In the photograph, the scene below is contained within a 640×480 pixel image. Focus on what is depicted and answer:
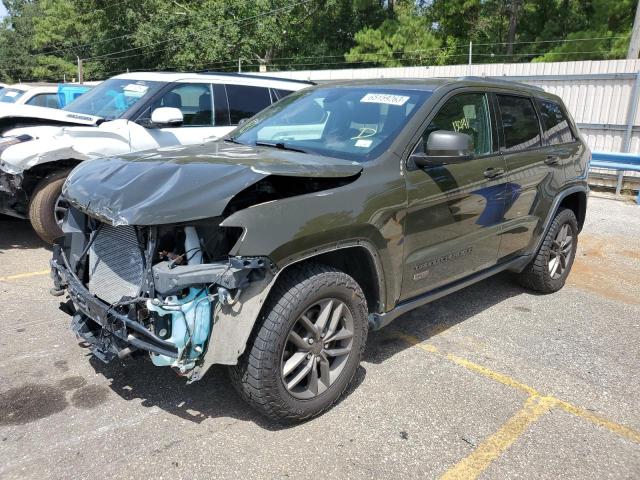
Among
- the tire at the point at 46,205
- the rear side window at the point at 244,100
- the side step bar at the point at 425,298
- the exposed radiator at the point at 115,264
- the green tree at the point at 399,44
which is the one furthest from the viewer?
the green tree at the point at 399,44

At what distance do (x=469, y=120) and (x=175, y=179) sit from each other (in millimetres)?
2278

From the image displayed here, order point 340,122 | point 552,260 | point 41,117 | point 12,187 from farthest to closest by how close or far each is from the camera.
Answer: point 41,117 < point 12,187 < point 552,260 < point 340,122

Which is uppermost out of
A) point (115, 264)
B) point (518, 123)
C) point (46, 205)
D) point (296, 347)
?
point (518, 123)

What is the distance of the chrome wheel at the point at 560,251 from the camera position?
5.25 meters

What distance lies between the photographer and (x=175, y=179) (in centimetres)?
287

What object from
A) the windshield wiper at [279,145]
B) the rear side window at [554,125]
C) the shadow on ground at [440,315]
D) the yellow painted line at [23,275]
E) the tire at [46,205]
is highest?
the windshield wiper at [279,145]

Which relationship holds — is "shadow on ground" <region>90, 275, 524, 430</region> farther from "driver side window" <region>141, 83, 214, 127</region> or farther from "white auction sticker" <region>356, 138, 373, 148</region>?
"driver side window" <region>141, 83, 214, 127</region>

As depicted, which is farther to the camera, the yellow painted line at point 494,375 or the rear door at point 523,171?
the rear door at point 523,171

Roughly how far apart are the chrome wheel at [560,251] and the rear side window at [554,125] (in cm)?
83

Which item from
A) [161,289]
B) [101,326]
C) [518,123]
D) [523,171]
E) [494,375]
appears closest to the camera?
[161,289]

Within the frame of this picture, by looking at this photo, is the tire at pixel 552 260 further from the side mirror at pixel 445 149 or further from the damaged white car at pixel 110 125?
the damaged white car at pixel 110 125

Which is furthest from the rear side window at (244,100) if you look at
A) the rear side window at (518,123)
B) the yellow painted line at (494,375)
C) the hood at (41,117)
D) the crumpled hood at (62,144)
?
the yellow painted line at (494,375)

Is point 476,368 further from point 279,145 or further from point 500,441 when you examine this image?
point 279,145

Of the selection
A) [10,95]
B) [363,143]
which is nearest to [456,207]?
[363,143]
